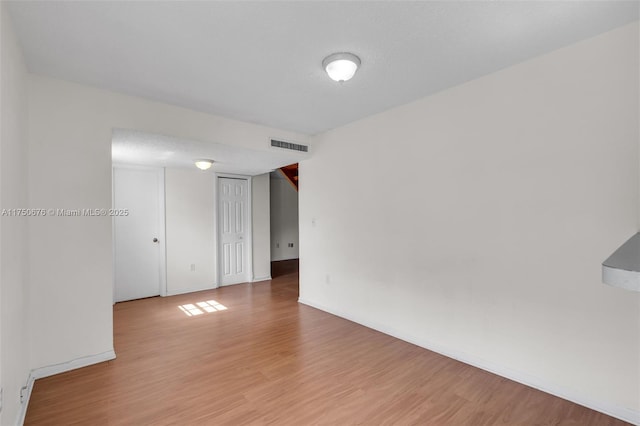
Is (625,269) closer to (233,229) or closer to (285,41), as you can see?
(285,41)

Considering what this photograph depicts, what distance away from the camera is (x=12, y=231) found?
185 centimetres

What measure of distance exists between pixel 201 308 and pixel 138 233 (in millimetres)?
1737

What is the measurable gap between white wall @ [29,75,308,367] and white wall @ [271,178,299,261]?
624cm

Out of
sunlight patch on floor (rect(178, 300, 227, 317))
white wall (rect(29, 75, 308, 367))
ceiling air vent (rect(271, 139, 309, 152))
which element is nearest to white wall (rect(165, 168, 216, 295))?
sunlight patch on floor (rect(178, 300, 227, 317))

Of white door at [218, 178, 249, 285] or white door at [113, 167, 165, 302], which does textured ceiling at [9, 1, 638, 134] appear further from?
white door at [218, 178, 249, 285]

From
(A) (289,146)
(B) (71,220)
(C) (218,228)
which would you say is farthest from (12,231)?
(C) (218,228)

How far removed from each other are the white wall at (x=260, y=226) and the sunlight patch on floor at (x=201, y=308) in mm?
1646

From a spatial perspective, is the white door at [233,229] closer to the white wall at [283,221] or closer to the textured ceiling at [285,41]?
the white wall at [283,221]

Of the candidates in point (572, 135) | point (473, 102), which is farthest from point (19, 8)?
point (572, 135)

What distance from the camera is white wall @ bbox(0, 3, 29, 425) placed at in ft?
5.31

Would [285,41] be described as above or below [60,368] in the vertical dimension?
above

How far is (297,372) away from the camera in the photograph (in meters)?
2.60

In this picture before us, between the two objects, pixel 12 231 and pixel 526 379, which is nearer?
pixel 12 231

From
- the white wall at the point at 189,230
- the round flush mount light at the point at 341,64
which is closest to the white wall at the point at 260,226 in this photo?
the white wall at the point at 189,230
